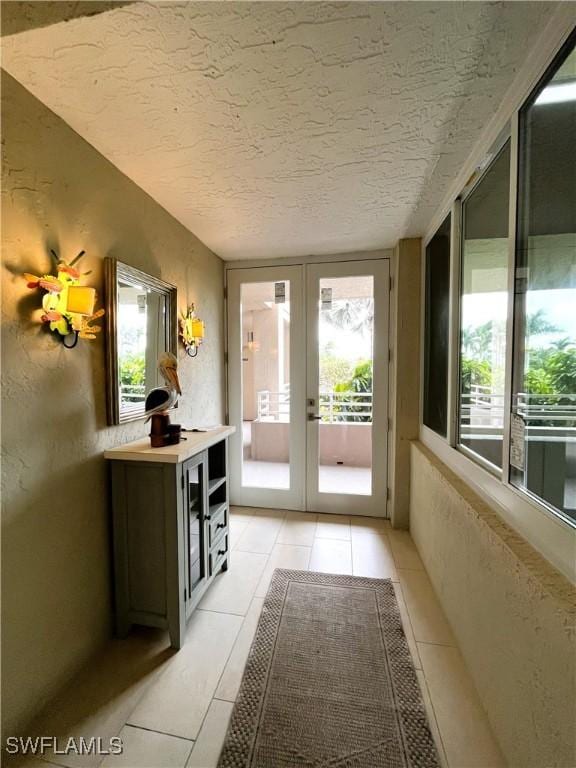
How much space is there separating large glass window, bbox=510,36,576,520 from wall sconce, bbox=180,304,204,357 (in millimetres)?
1890

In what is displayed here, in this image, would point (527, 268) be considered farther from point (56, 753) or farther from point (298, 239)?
point (56, 753)

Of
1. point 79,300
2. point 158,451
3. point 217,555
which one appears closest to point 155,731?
point 217,555

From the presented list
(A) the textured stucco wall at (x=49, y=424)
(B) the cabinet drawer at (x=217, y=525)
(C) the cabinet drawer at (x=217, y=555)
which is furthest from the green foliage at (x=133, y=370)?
(C) the cabinet drawer at (x=217, y=555)

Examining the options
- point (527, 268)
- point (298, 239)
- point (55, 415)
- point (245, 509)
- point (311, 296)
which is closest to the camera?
point (527, 268)

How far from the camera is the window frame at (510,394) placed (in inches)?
34.9

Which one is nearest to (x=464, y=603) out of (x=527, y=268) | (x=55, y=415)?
(x=527, y=268)

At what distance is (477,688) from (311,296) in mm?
2578

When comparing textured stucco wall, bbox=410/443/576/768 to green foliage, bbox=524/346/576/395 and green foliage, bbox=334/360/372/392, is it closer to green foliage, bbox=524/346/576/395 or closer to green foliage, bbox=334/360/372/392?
green foliage, bbox=524/346/576/395

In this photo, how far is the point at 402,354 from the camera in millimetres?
2535

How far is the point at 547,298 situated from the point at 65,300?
1763 mm

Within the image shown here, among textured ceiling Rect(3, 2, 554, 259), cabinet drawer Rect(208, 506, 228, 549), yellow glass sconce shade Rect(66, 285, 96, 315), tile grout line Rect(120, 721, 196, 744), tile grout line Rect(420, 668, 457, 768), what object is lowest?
tile grout line Rect(420, 668, 457, 768)

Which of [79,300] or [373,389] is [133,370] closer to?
[79,300]

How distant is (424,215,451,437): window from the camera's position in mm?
1981

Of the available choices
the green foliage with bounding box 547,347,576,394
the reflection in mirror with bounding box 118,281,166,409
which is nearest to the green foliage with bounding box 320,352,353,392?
the reflection in mirror with bounding box 118,281,166,409
